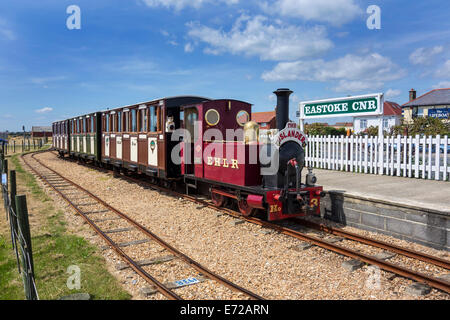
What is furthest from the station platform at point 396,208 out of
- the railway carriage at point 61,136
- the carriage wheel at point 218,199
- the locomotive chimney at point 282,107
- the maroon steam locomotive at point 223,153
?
the railway carriage at point 61,136

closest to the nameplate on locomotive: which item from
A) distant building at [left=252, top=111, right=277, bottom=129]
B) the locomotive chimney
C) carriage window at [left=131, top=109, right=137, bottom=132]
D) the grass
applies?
the locomotive chimney

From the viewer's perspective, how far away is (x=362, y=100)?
38.6 feet

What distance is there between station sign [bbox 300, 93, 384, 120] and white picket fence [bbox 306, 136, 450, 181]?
0.94 metres

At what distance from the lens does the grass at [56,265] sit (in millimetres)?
4531

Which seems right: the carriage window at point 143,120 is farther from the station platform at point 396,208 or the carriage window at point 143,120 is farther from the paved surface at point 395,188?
the station platform at point 396,208

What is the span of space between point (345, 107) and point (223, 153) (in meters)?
6.56

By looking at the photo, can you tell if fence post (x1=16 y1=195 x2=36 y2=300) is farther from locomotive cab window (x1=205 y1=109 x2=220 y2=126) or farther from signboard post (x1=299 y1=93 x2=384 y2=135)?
signboard post (x1=299 y1=93 x2=384 y2=135)

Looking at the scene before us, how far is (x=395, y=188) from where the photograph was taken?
860 centimetres

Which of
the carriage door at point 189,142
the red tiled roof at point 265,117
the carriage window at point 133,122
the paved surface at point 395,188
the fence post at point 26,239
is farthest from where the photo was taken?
the red tiled roof at point 265,117

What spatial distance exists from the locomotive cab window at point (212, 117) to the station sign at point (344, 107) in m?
5.92

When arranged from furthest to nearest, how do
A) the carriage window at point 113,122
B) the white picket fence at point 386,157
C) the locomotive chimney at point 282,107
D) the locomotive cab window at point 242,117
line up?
the carriage window at point 113,122 < the white picket fence at point 386,157 < the locomotive cab window at point 242,117 < the locomotive chimney at point 282,107

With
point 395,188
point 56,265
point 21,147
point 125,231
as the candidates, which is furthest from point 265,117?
point 56,265

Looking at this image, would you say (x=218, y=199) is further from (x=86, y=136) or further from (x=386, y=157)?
(x=86, y=136)
